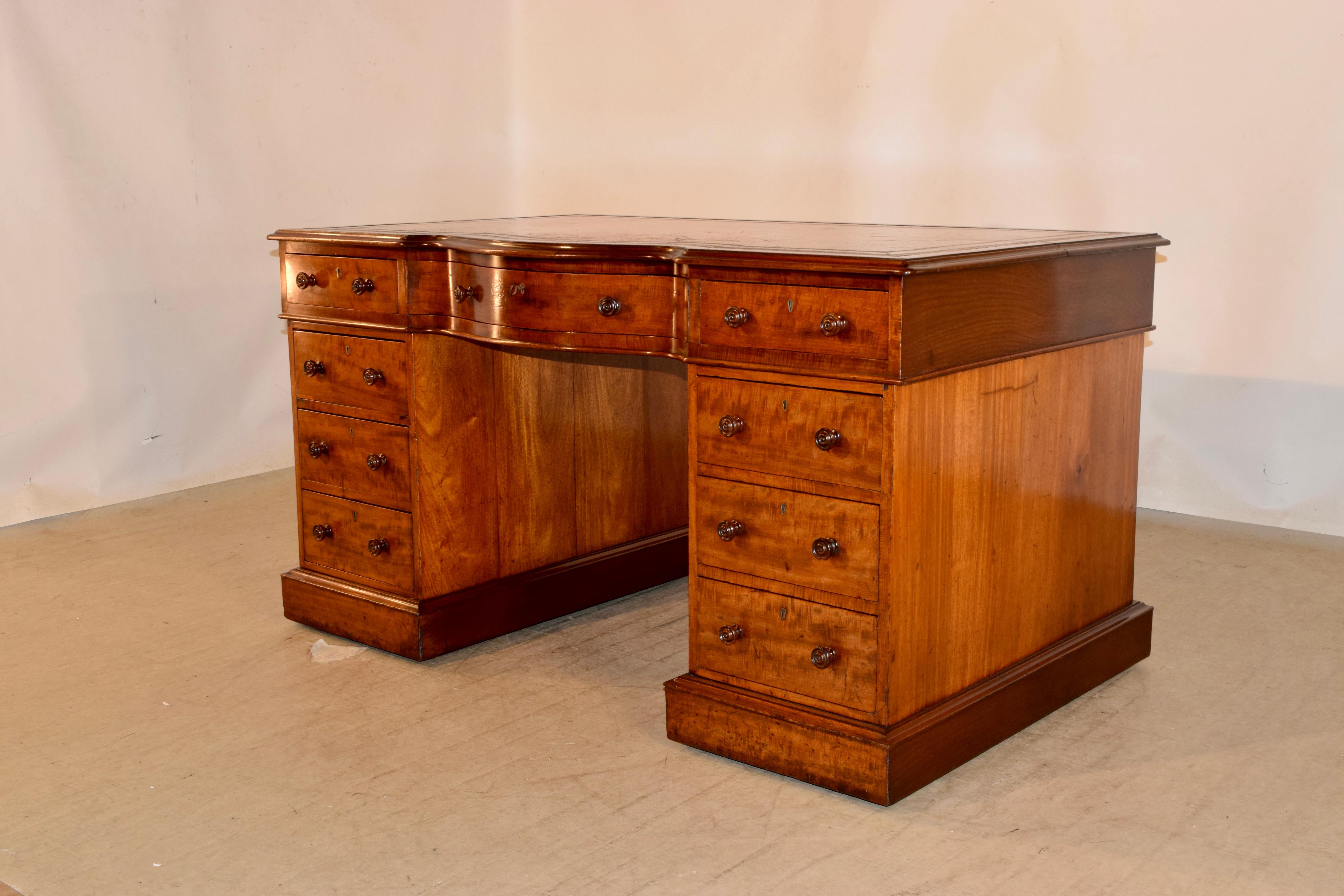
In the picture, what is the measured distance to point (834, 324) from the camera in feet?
6.55

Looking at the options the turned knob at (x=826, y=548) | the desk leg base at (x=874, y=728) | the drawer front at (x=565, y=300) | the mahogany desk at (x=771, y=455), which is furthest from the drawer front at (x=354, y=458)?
the turned knob at (x=826, y=548)

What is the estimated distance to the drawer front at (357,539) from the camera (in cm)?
279

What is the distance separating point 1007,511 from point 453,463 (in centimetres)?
121

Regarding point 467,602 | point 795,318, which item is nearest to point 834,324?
point 795,318

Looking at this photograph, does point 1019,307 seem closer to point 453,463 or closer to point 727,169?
point 453,463

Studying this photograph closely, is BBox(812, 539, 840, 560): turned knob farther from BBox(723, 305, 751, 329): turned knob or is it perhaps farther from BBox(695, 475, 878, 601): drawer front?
BBox(723, 305, 751, 329): turned knob

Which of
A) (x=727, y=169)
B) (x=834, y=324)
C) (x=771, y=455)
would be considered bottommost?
(x=771, y=455)

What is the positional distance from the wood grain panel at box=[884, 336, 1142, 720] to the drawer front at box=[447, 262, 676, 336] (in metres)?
0.55

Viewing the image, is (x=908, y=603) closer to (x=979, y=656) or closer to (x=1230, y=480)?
(x=979, y=656)

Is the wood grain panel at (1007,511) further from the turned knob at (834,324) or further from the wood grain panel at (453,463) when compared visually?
the wood grain panel at (453,463)

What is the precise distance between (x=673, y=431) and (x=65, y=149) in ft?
7.41

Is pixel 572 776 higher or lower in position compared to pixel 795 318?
lower

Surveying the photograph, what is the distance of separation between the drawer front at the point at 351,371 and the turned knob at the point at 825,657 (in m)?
1.11

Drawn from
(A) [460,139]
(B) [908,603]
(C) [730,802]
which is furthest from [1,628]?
(A) [460,139]
